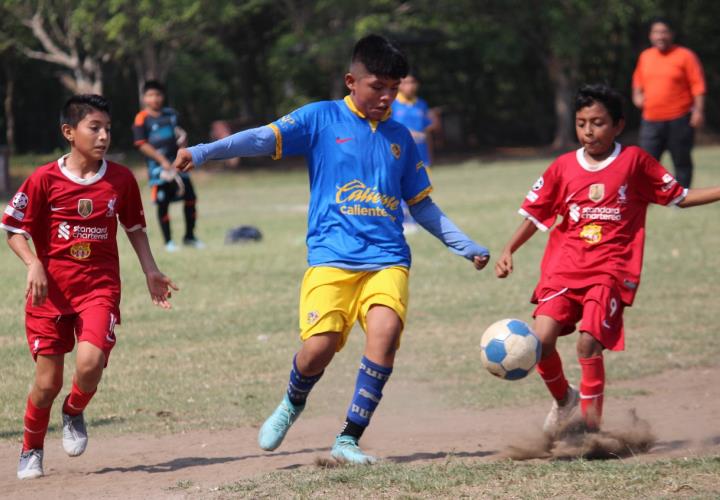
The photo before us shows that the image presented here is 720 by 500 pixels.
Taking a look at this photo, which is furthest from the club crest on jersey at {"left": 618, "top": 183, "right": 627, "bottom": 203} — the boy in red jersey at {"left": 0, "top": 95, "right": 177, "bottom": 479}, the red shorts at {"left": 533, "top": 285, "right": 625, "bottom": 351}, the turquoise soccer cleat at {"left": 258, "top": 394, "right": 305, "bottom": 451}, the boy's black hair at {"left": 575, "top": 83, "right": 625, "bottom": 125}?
the boy in red jersey at {"left": 0, "top": 95, "right": 177, "bottom": 479}

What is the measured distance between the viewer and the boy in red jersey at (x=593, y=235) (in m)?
6.16

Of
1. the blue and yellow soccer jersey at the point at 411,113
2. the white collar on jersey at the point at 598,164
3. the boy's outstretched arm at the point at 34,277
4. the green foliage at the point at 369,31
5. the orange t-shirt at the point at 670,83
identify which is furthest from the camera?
the green foliage at the point at 369,31

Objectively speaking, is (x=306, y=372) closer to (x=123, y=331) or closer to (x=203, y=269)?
(x=123, y=331)

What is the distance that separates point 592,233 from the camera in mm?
6246

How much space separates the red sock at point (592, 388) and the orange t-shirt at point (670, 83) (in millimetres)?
9005

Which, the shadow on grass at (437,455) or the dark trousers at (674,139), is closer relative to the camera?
the shadow on grass at (437,455)

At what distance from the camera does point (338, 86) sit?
35.4 m

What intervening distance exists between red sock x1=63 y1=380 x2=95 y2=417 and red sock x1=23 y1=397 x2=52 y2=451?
0.10m

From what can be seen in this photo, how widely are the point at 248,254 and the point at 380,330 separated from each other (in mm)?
8378

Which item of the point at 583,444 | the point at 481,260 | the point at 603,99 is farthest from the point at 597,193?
the point at 583,444

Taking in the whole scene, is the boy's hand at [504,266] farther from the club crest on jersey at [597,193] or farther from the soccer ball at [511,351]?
the club crest on jersey at [597,193]

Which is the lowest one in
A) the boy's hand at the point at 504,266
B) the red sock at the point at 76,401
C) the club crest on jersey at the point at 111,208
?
the red sock at the point at 76,401

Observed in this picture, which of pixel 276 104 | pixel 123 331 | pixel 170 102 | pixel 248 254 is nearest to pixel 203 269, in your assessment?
pixel 248 254

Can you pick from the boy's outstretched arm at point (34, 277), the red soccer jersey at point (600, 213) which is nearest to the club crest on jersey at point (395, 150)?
the red soccer jersey at point (600, 213)
